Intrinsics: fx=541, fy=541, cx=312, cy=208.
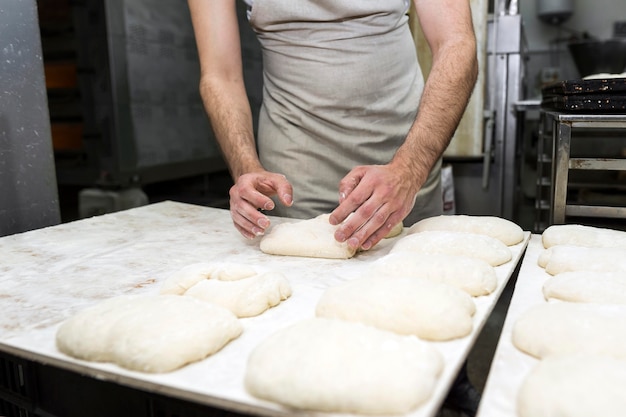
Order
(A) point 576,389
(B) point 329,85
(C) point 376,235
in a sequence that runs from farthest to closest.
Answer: (B) point 329,85 < (C) point 376,235 < (A) point 576,389

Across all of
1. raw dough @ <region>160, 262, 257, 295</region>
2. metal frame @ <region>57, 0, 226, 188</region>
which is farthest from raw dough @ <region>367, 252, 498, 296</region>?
metal frame @ <region>57, 0, 226, 188</region>

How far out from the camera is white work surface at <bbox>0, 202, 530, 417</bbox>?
0.83 metres

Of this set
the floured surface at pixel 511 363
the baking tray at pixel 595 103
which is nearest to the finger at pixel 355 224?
the floured surface at pixel 511 363

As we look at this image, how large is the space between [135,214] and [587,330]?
62.6 inches

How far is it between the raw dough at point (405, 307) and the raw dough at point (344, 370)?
3.3 inches

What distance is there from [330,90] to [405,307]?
1197 millimetres

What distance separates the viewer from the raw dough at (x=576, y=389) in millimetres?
690

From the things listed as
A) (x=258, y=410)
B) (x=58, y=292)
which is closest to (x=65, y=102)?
(x=58, y=292)

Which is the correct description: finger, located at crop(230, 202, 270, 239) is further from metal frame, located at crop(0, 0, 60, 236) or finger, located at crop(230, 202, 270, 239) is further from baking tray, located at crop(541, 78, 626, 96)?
baking tray, located at crop(541, 78, 626, 96)

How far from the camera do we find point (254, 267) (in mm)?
1239

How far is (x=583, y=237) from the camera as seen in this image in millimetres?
1439

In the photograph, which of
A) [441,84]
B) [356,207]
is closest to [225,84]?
[441,84]

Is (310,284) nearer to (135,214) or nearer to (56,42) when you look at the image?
(135,214)

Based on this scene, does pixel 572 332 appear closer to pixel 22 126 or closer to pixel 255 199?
pixel 255 199
